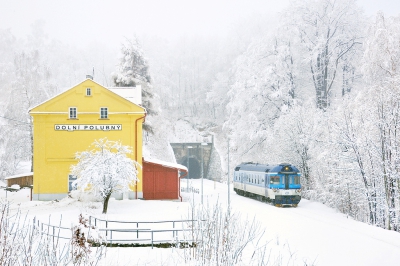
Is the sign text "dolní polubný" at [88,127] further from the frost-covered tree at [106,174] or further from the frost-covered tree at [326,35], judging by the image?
the frost-covered tree at [326,35]

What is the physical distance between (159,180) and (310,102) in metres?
17.0

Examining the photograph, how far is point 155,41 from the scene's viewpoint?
84.1 m

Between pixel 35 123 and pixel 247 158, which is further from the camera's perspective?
pixel 247 158

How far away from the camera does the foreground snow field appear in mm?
12766

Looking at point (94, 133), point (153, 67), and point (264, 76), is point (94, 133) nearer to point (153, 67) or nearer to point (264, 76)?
point (264, 76)

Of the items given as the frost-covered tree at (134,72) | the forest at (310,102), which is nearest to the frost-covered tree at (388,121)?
the forest at (310,102)

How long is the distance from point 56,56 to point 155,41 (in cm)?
2293

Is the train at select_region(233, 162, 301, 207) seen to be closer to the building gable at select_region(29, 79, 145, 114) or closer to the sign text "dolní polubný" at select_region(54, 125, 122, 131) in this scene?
the building gable at select_region(29, 79, 145, 114)

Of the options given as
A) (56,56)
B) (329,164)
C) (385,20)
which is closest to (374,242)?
(329,164)

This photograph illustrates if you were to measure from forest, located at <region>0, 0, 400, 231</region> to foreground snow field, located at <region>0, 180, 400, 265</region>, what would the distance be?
2877mm

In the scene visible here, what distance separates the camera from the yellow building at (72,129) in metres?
26.9

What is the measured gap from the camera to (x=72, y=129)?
1080 inches

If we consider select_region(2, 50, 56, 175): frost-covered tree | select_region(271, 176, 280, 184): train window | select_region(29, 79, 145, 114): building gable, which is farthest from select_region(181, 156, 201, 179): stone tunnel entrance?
select_region(271, 176, 280, 184): train window

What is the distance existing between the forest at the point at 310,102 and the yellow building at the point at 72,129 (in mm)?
12807
